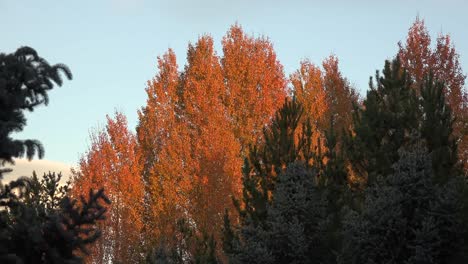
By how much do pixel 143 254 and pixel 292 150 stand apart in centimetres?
1278

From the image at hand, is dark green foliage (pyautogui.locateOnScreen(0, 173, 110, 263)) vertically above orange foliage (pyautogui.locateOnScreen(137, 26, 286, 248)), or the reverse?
orange foliage (pyautogui.locateOnScreen(137, 26, 286, 248))

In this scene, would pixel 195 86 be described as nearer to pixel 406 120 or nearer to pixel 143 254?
pixel 143 254

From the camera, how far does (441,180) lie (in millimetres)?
18125

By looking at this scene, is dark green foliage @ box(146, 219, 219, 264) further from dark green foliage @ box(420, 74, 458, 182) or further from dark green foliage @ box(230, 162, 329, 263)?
dark green foliage @ box(420, 74, 458, 182)

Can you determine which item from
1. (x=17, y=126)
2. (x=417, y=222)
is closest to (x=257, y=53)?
(x=417, y=222)

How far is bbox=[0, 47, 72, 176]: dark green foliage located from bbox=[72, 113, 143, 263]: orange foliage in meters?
20.6

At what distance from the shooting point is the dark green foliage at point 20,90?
866cm

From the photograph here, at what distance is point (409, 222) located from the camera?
16.0 m

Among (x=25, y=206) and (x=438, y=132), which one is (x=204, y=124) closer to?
(x=438, y=132)

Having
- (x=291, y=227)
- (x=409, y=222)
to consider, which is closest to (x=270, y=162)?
(x=291, y=227)

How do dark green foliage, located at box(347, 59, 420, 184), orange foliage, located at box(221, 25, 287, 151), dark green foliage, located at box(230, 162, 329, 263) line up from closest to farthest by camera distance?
dark green foliage, located at box(230, 162, 329, 263)
dark green foliage, located at box(347, 59, 420, 184)
orange foliage, located at box(221, 25, 287, 151)

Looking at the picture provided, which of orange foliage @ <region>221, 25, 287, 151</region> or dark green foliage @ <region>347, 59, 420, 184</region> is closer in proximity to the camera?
dark green foliage @ <region>347, 59, 420, 184</region>

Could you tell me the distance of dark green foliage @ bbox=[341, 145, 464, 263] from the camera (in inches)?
611

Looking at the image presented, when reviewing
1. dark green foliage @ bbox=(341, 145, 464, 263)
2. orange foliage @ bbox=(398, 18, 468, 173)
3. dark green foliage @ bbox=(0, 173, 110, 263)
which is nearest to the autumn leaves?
orange foliage @ bbox=(398, 18, 468, 173)
